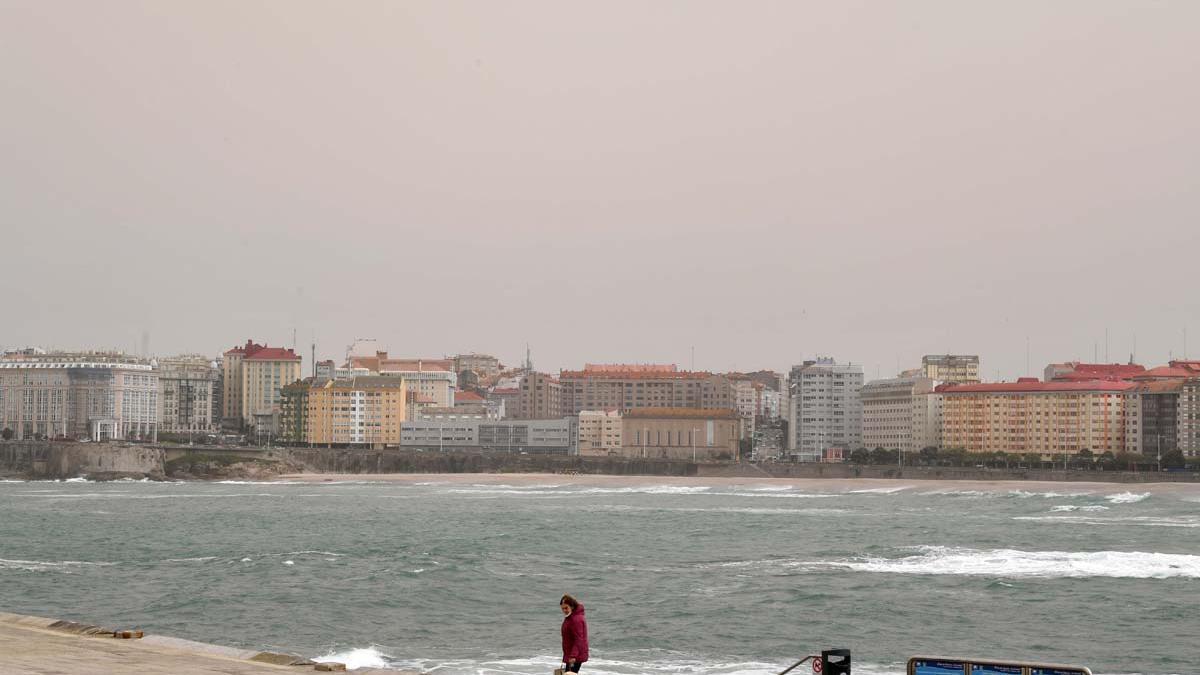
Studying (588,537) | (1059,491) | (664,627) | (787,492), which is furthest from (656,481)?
(664,627)

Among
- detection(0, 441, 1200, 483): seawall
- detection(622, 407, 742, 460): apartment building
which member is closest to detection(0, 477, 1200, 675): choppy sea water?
detection(0, 441, 1200, 483): seawall

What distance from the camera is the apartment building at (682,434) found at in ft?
625

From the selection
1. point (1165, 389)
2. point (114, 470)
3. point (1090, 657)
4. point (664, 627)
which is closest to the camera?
point (1090, 657)

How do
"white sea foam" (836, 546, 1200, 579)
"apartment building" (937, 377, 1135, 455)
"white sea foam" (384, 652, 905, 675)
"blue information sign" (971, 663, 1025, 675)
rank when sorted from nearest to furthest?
"blue information sign" (971, 663, 1025, 675), "white sea foam" (384, 652, 905, 675), "white sea foam" (836, 546, 1200, 579), "apartment building" (937, 377, 1135, 455)

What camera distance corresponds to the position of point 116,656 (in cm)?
1691

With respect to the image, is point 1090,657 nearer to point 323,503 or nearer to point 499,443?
point 323,503

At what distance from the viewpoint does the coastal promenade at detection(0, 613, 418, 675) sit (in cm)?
1584

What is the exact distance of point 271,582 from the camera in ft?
121

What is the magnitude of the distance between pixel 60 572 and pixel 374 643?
15.9 metres

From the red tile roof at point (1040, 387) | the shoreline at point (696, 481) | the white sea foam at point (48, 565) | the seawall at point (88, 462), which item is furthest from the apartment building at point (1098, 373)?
the white sea foam at point (48, 565)

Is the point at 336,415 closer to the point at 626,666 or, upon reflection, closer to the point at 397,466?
the point at 397,466

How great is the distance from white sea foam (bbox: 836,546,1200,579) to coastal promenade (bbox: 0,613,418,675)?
24747mm

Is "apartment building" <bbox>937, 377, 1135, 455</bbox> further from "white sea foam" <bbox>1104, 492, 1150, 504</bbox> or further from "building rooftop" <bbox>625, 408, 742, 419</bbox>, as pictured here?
"white sea foam" <bbox>1104, 492, 1150, 504</bbox>

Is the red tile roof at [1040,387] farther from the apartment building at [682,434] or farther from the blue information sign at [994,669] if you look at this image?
the blue information sign at [994,669]
